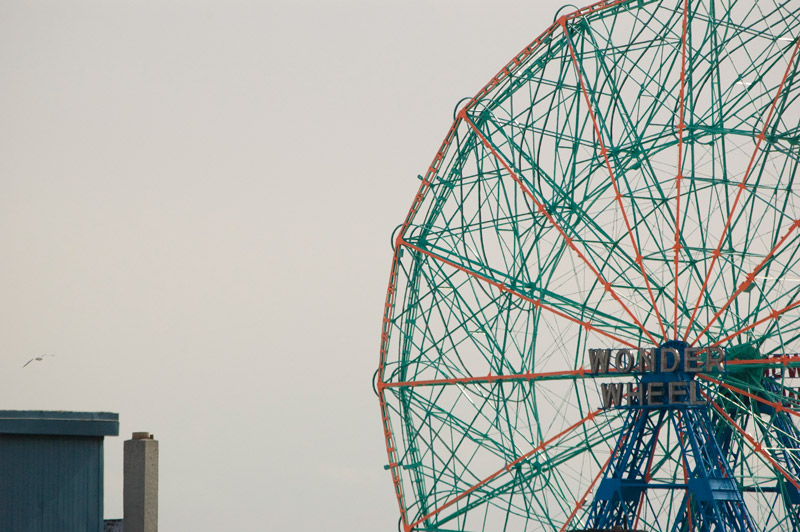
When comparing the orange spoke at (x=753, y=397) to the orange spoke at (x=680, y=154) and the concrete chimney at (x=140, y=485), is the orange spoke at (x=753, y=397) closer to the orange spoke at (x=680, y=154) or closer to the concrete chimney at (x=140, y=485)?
the orange spoke at (x=680, y=154)

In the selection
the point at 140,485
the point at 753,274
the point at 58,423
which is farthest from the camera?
the point at 753,274

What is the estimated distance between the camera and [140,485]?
3909 centimetres

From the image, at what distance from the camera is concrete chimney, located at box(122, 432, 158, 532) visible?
38938 mm

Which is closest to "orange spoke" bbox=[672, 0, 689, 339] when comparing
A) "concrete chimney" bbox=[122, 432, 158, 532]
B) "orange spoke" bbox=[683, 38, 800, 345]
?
"orange spoke" bbox=[683, 38, 800, 345]

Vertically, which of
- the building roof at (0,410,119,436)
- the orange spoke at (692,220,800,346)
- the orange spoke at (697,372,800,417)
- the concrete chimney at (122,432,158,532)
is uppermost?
the orange spoke at (692,220,800,346)

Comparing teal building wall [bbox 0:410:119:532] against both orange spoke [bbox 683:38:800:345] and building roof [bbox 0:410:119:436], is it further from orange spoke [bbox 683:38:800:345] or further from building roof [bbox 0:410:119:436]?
orange spoke [bbox 683:38:800:345]

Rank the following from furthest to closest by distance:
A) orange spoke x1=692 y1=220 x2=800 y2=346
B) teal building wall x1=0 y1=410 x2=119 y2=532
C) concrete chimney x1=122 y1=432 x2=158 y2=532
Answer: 1. orange spoke x1=692 y1=220 x2=800 y2=346
2. concrete chimney x1=122 y1=432 x2=158 y2=532
3. teal building wall x1=0 y1=410 x2=119 y2=532

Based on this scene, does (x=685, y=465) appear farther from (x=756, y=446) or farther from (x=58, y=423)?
(x=58, y=423)

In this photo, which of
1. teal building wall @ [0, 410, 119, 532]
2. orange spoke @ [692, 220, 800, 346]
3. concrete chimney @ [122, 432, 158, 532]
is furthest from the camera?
orange spoke @ [692, 220, 800, 346]

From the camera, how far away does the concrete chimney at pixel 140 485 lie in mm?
38938

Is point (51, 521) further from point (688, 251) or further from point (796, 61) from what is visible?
point (796, 61)

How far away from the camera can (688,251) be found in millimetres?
52188

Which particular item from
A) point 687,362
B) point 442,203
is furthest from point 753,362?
point 442,203

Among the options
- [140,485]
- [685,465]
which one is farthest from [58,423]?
[685,465]
